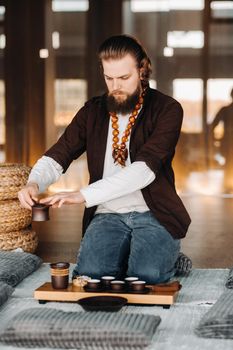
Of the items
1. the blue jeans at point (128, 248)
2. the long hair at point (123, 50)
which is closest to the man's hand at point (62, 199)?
the blue jeans at point (128, 248)

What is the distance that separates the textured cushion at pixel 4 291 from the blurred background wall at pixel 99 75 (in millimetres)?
4607

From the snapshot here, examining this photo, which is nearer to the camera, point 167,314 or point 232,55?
point 167,314

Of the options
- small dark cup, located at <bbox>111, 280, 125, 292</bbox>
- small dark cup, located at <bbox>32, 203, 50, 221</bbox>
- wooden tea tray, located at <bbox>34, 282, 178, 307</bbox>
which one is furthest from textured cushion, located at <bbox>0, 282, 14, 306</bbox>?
small dark cup, located at <bbox>111, 280, 125, 292</bbox>

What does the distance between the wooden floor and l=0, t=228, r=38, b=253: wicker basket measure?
0.09 m

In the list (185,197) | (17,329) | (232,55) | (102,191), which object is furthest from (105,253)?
(232,55)

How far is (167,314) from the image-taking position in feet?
8.67

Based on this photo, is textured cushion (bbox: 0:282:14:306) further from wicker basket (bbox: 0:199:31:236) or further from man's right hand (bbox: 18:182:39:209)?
wicker basket (bbox: 0:199:31:236)

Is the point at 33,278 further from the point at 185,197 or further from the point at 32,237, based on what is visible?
the point at 185,197

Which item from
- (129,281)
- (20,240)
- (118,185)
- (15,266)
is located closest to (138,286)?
(129,281)

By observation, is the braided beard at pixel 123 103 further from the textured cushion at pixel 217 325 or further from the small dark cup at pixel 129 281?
the textured cushion at pixel 217 325

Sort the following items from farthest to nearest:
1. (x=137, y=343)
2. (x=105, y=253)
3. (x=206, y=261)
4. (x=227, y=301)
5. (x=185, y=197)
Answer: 1. (x=185, y=197)
2. (x=206, y=261)
3. (x=105, y=253)
4. (x=227, y=301)
5. (x=137, y=343)

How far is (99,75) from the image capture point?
7.43 meters

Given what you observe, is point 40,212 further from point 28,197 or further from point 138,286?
point 138,286

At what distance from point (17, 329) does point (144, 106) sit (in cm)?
115
